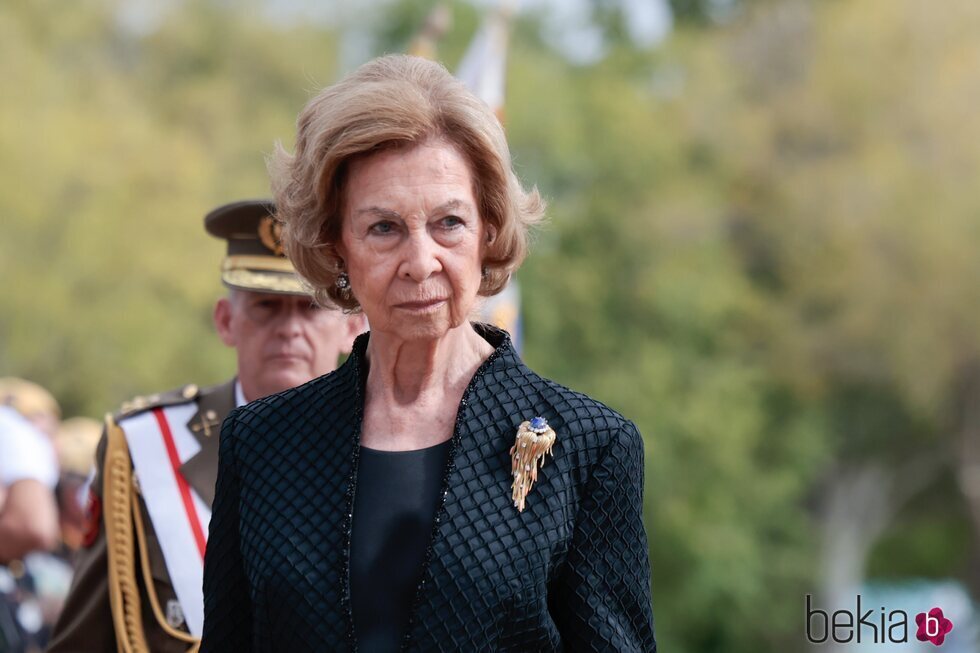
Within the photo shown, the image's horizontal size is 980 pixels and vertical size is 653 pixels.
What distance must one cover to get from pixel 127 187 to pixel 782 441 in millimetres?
9522

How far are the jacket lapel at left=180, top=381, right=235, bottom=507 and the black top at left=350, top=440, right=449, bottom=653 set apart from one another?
5.30ft

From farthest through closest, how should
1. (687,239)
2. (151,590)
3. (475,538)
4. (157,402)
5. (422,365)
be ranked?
(687,239)
(157,402)
(151,590)
(422,365)
(475,538)

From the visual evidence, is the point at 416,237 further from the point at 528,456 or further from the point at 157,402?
the point at 157,402

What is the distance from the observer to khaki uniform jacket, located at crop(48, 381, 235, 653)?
4195mm

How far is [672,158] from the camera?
78.7 feet

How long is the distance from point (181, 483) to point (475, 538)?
1885mm

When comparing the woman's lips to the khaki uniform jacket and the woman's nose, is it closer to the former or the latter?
the woman's nose

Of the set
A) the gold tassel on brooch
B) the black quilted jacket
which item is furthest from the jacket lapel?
the gold tassel on brooch

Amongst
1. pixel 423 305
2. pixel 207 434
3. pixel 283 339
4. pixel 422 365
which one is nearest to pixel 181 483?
pixel 207 434

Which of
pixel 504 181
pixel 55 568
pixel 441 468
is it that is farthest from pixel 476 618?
pixel 55 568

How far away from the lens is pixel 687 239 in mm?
23344

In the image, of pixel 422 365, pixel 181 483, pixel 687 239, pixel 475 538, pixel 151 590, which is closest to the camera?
pixel 475 538

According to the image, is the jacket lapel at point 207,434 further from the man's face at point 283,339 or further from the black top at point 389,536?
the black top at point 389,536

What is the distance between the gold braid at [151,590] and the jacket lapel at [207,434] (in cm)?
16
